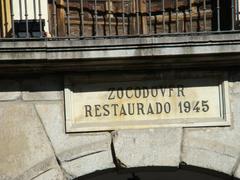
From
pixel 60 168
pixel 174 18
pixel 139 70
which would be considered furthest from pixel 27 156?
pixel 174 18

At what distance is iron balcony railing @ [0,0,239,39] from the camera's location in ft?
25.2

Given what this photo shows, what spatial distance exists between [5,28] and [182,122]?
1941mm

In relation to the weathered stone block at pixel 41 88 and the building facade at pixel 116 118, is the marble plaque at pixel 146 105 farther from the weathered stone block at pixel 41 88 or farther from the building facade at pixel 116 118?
the weathered stone block at pixel 41 88

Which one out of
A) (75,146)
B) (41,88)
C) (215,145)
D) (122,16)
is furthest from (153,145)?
(122,16)

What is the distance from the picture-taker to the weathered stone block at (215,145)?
23.6ft

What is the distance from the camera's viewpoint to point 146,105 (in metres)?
7.23

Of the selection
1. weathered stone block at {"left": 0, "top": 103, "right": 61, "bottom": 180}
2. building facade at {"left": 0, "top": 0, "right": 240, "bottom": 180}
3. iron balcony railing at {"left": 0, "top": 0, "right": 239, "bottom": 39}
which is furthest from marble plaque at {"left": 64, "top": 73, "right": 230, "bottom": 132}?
iron balcony railing at {"left": 0, "top": 0, "right": 239, "bottom": 39}

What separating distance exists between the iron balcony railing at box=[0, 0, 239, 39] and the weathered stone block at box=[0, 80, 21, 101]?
54 cm

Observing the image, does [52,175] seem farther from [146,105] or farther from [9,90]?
[146,105]

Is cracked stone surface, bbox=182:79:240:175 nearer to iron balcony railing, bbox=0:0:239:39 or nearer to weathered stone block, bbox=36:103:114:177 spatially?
weathered stone block, bbox=36:103:114:177

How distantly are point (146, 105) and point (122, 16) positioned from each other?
0.99m

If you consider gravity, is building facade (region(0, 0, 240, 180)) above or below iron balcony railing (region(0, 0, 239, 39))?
below

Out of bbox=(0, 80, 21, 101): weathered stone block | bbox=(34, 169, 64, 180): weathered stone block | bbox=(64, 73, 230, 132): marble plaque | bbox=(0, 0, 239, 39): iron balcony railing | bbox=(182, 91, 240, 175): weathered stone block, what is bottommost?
bbox=(34, 169, 64, 180): weathered stone block

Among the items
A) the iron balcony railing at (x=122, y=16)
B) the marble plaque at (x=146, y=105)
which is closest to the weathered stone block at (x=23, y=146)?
the marble plaque at (x=146, y=105)
